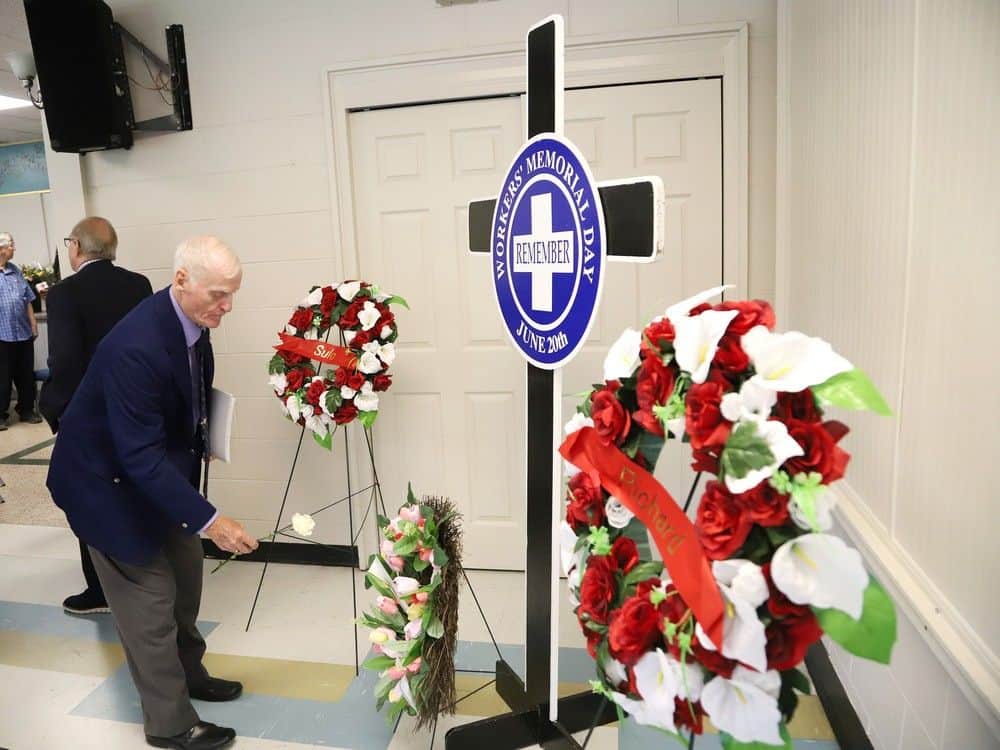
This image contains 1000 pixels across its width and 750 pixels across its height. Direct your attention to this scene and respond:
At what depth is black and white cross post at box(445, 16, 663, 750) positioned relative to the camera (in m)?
1.35

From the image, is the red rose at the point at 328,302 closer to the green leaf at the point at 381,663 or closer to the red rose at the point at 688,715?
the green leaf at the point at 381,663

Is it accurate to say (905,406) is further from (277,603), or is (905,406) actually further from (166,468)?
(277,603)

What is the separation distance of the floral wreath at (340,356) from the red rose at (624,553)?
65.1 inches

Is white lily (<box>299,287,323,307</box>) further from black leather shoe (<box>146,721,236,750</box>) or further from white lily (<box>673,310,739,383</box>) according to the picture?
white lily (<box>673,310,739,383</box>)

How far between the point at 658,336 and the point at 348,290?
1.82m

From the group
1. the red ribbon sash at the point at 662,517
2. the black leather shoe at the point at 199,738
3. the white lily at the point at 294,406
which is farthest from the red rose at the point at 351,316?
the red ribbon sash at the point at 662,517

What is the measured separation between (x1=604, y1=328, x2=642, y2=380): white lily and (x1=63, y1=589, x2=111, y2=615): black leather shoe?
285 cm

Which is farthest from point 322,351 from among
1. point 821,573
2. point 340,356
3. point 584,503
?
point 821,573

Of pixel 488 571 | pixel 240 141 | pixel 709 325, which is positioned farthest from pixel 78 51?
pixel 709 325

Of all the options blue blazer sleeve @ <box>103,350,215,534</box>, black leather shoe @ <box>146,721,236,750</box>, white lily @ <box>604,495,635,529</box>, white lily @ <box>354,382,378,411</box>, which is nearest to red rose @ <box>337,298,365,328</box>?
white lily @ <box>354,382,378,411</box>

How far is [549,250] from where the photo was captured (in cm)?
151

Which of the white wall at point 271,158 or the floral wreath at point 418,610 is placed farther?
the white wall at point 271,158

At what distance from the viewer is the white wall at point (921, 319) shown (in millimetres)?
1222

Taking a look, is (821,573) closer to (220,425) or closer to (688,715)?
(688,715)
